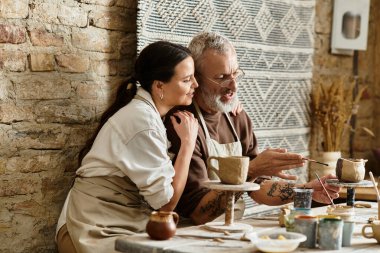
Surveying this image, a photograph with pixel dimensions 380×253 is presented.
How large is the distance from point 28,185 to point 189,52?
1010 millimetres

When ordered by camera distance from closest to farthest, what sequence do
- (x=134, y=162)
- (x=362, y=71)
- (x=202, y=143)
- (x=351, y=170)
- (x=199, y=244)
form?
1. (x=199, y=244)
2. (x=134, y=162)
3. (x=351, y=170)
4. (x=202, y=143)
5. (x=362, y=71)

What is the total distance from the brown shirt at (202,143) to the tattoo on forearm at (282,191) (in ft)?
1.18

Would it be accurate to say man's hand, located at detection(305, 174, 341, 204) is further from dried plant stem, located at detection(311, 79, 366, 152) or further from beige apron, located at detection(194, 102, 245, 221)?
dried plant stem, located at detection(311, 79, 366, 152)

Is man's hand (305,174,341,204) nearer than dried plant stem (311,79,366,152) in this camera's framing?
Yes

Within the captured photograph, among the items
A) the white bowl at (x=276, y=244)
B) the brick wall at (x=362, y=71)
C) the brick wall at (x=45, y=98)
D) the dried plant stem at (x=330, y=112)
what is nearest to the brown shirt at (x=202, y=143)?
the brick wall at (x=45, y=98)

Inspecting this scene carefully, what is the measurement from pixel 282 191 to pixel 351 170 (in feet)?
1.57

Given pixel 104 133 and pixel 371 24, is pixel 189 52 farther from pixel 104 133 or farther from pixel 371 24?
pixel 371 24

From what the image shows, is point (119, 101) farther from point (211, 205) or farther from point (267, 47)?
point (267, 47)

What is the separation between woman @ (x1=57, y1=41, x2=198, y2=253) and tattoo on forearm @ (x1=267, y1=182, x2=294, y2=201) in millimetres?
560

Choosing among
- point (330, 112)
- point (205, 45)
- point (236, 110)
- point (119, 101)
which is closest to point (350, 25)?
point (330, 112)

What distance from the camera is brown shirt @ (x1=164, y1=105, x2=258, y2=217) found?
331 centimetres

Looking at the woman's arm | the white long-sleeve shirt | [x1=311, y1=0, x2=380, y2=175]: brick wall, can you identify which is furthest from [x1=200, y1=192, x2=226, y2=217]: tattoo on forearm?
[x1=311, y1=0, x2=380, y2=175]: brick wall

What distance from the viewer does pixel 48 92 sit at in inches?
127

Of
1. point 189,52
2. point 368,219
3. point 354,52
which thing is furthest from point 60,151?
point 354,52
